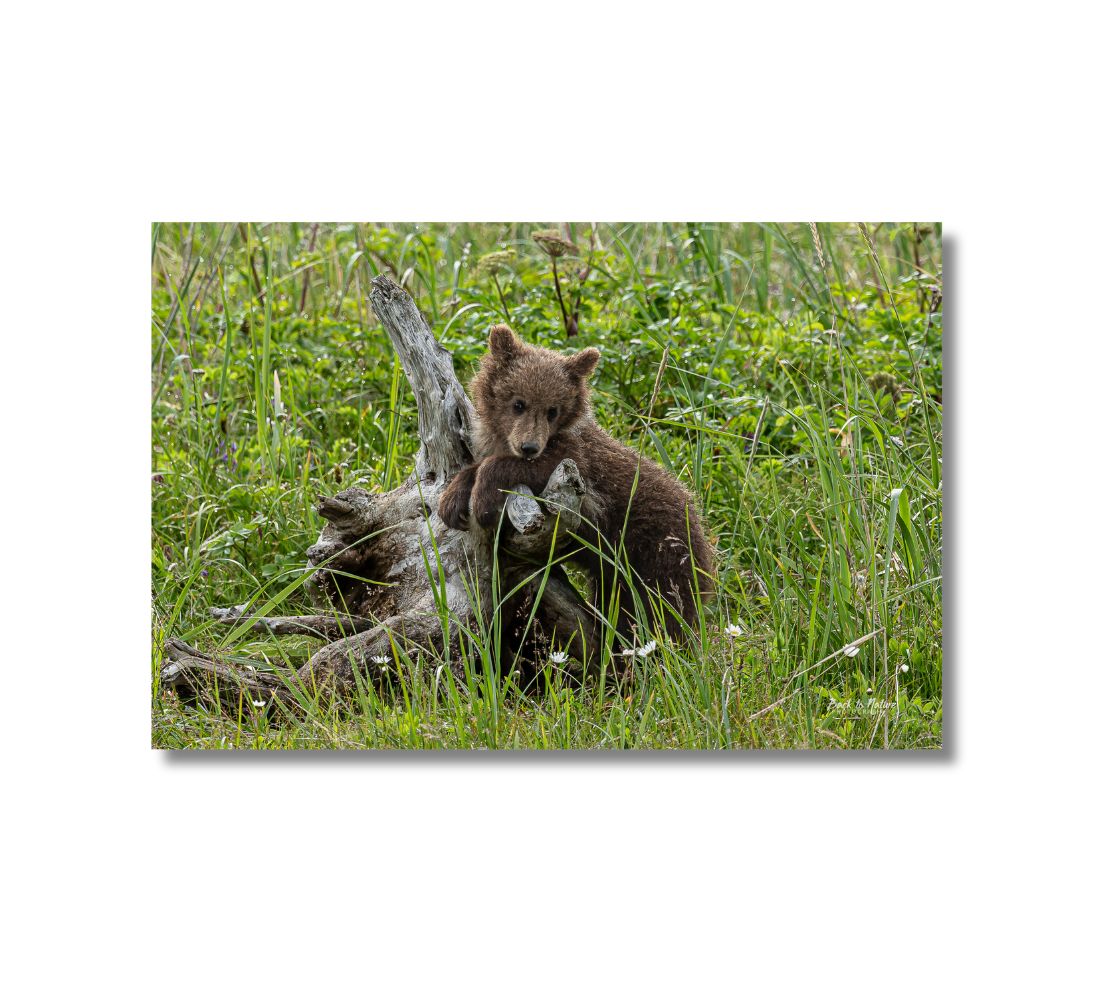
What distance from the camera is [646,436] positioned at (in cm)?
462

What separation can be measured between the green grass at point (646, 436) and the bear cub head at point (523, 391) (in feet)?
1.37

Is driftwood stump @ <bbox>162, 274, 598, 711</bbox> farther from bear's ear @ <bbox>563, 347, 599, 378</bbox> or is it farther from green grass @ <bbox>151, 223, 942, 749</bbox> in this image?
bear's ear @ <bbox>563, 347, 599, 378</bbox>

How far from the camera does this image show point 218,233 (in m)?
4.51

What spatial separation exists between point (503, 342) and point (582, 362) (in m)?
0.27

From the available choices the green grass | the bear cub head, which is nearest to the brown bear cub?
the bear cub head

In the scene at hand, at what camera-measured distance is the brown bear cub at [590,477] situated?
407 centimetres

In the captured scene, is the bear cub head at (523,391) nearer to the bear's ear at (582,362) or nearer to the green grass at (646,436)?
the bear's ear at (582,362)

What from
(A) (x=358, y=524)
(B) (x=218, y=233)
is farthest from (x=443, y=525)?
(B) (x=218, y=233)

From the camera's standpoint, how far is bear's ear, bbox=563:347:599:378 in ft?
13.6

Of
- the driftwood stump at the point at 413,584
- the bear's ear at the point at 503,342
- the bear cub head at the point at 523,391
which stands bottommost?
the driftwood stump at the point at 413,584

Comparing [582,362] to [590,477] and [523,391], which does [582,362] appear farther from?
[590,477]

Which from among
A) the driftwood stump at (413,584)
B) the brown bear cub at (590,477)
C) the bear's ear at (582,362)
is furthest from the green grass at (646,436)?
the bear's ear at (582,362)

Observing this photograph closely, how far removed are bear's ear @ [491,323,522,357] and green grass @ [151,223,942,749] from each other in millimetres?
467

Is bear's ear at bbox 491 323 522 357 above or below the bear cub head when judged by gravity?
above
